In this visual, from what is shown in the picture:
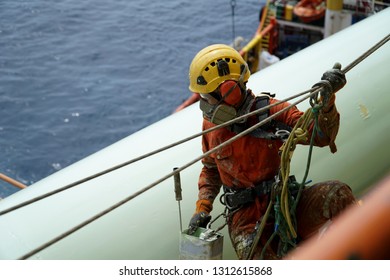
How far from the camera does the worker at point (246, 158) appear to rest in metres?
4.75

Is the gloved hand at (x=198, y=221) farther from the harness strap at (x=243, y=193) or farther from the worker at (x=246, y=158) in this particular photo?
the harness strap at (x=243, y=193)

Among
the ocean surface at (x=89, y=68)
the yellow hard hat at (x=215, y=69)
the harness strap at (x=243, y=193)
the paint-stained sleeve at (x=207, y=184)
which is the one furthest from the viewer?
the ocean surface at (x=89, y=68)

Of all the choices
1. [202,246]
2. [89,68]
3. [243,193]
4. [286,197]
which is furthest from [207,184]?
[89,68]

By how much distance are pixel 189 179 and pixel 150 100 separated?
59.2 feet

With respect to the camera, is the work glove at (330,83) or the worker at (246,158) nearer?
the work glove at (330,83)

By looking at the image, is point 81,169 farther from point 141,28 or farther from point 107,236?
point 141,28

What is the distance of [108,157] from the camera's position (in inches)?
257

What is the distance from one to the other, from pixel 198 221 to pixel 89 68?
2151cm

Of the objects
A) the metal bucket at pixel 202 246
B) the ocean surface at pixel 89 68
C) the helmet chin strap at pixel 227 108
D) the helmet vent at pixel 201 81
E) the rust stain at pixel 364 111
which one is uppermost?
A: the ocean surface at pixel 89 68

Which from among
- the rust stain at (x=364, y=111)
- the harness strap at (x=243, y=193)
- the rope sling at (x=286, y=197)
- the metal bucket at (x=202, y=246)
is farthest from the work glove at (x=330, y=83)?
the rust stain at (x=364, y=111)

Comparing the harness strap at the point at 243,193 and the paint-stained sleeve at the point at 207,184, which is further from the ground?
the paint-stained sleeve at the point at 207,184

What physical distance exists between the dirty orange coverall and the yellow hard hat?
0.37 m

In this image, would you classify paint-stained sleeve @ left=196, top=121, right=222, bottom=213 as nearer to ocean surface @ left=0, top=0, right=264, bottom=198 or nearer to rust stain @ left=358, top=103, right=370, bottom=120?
rust stain @ left=358, top=103, right=370, bottom=120

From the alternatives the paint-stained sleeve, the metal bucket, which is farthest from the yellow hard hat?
the metal bucket
